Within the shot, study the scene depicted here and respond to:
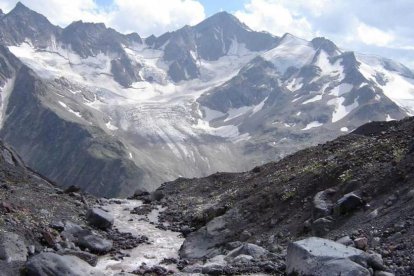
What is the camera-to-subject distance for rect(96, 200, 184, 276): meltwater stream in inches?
A: 1276

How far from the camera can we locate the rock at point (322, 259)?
69.4 ft

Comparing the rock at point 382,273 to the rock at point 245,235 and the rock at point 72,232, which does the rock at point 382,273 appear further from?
the rock at point 72,232

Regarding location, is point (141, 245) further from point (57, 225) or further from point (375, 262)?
point (375, 262)

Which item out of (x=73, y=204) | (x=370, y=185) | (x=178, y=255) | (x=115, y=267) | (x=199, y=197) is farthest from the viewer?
(x=199, y=197)

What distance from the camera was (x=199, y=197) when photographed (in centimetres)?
6819

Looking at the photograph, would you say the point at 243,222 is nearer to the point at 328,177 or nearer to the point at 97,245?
the point at 328,177

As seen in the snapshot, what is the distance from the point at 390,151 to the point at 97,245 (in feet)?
71.0

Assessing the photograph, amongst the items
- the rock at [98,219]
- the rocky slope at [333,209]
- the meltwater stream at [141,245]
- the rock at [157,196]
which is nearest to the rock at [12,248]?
the meltwater stream at [141,245]

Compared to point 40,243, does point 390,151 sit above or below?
above

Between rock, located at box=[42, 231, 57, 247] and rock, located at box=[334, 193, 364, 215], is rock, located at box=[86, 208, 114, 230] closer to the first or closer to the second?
rock, located at box=[42, 231, 57, 247]

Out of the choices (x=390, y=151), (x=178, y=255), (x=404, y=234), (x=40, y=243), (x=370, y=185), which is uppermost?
(x=390, y=151)

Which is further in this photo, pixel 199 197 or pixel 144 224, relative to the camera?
pixel 199 197

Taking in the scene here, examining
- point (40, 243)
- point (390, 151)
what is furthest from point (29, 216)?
point (390, 151)

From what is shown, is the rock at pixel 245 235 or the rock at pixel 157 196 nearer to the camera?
the rock at pixel 245 235
